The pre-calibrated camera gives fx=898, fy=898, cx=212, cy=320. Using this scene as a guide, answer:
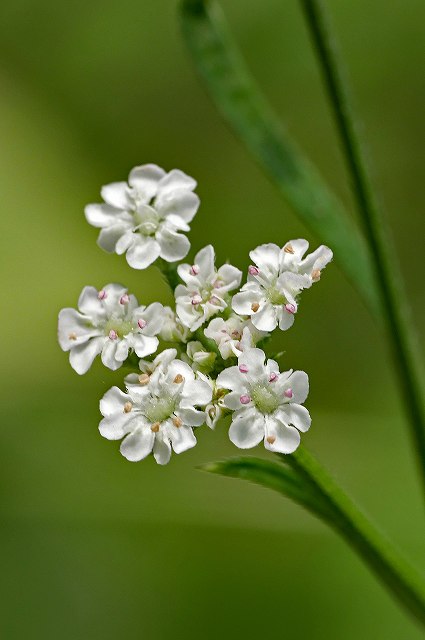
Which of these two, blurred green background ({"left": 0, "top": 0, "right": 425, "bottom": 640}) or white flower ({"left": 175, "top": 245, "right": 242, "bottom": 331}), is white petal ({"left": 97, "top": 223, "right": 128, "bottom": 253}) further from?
blurred green background ({"left": 0, "top": 0, "right": 425, "bottom": 640})

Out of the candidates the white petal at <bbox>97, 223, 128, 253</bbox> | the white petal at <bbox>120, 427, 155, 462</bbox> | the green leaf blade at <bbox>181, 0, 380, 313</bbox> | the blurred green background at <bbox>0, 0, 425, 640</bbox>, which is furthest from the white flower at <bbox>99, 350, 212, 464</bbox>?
the blurred green background at <bbox>0, 0, 425, 640</bbox>

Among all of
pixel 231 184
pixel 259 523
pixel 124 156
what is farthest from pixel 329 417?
pixel 124 156

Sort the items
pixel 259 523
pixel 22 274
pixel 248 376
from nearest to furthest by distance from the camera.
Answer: pixel 248 376, pixel 259 523, pixel 22 274

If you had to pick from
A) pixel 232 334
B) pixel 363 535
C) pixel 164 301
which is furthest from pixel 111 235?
pixel 164 301

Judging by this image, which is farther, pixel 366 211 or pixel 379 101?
pixel 379 101

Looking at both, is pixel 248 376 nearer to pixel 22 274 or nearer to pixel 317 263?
pixel 317 263

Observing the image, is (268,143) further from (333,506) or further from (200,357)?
(333,506)
